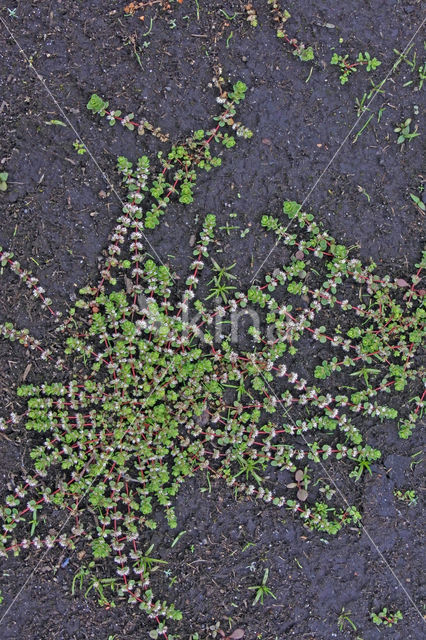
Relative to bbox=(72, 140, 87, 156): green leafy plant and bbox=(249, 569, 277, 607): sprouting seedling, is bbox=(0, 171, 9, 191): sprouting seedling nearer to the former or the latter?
bbox=(72, 140, 87, 156): green leafy plant

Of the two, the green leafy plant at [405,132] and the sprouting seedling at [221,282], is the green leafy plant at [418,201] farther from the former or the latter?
the sprouting seedling at [221,282]

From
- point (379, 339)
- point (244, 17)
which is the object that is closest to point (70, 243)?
point (244, 17)

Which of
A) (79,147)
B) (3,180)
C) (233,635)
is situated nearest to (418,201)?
(79,147)

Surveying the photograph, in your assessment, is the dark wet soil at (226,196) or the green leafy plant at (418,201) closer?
the dark wet soil at (226,196)

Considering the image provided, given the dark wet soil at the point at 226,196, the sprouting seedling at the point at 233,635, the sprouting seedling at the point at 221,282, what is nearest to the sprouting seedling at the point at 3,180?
the dark wet soil at the point at 226,196

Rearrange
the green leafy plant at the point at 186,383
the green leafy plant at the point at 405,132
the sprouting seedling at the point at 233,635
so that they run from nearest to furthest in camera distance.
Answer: the green leafy plant at the point at 186,383
the sprouting seedling at the point at 233,635
the green leafy plant at the point at 405,132

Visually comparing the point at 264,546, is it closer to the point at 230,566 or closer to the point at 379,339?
the point at 230,566

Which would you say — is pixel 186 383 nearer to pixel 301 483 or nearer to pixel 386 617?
pixel 301 483

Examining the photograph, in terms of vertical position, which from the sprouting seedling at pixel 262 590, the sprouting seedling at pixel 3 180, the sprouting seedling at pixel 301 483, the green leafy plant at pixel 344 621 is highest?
the sprouting seedling at pixel 3 180
